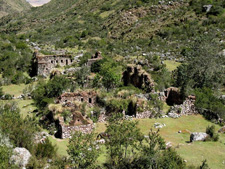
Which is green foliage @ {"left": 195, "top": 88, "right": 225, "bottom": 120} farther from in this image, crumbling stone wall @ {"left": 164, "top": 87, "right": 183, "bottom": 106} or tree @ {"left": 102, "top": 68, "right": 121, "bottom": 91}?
tree @ {"left": 102, "top": 68, "right": 121, "bottom": 91}

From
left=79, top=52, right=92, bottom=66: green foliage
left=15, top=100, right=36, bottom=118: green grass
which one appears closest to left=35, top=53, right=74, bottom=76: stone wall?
left=79, top=52, right=92, bottom=66: green foliage

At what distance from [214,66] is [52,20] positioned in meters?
85.6

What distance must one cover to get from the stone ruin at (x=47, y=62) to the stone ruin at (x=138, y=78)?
37.9 ft

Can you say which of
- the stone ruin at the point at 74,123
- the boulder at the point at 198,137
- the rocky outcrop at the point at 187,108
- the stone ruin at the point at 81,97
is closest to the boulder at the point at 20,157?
the stone ruin at the point at 74,123

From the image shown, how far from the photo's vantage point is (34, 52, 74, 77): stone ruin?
102 ft

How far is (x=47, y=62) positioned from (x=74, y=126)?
1977 centimetres

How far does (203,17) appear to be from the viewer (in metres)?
49.4

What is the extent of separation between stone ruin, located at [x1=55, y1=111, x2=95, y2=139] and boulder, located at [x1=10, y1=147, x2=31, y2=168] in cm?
393

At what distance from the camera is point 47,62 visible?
3183 centimetres

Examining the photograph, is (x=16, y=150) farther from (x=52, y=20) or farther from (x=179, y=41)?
(x=52, y=20)

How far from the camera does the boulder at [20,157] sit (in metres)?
9.30

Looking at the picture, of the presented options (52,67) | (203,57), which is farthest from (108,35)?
(203,57)

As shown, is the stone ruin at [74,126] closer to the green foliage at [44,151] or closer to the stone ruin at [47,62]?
the green foliage at [44,151]

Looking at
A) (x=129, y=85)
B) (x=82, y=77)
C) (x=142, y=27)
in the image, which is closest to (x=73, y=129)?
(x=129, y=85)
